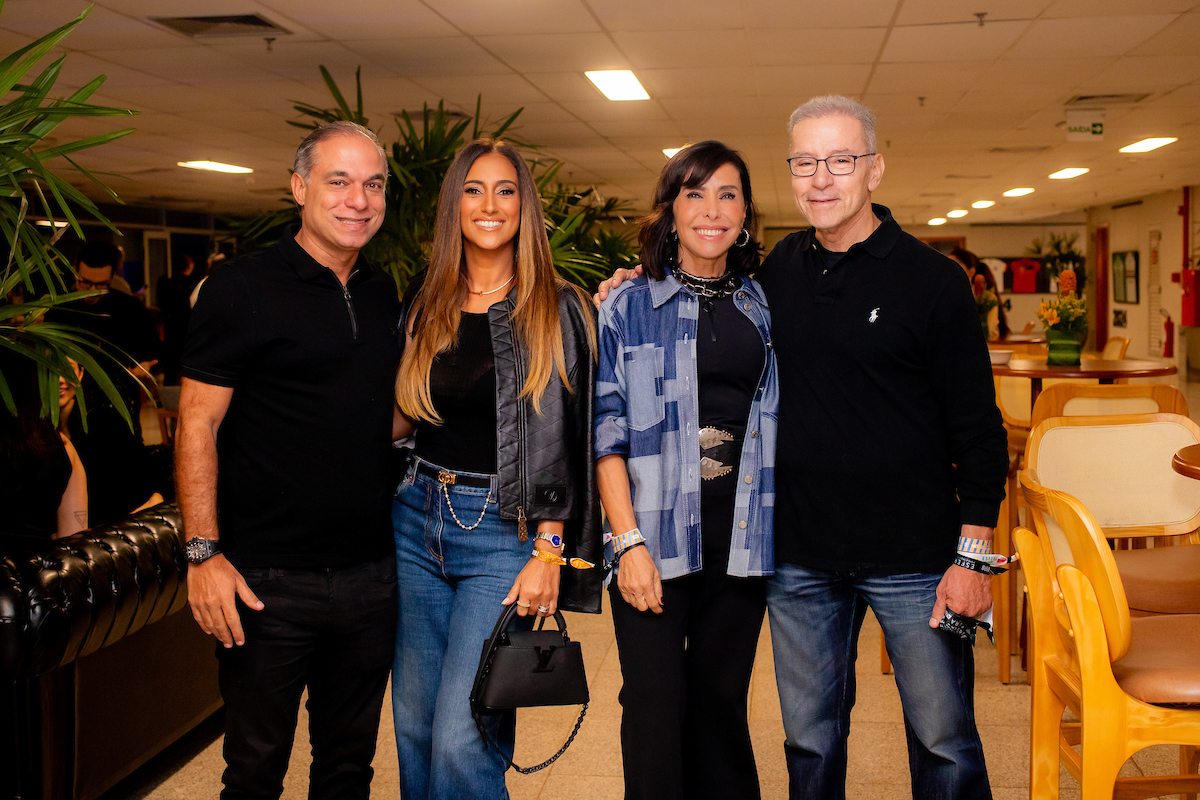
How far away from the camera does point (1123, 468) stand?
2598 millimetres

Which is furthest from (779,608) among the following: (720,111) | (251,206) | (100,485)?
(251,206)

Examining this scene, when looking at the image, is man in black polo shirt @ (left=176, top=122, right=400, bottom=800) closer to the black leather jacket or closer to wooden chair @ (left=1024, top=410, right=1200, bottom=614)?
the black leather jacket

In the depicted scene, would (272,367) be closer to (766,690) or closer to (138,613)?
(138,613)

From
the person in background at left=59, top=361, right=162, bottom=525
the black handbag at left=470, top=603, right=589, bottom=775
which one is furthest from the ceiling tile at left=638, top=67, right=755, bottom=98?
the black handbag at left=470, top=603, right=589, bottom=775

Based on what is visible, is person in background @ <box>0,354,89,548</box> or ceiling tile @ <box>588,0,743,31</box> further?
ceiling tile @ <box>588,0,743,31</box>

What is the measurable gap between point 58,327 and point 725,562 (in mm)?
1444

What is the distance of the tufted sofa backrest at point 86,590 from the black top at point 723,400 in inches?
47.8

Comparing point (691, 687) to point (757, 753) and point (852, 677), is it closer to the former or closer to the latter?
point (852, 677)

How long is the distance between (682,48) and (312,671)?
16.4 feet

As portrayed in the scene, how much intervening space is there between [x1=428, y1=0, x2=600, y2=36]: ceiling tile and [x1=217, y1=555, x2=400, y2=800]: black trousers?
395 cm

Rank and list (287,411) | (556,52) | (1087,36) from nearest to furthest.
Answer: (287,411)
(1087,36)
(556,52)

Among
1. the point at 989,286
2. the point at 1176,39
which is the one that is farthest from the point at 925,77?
the point at 989,286

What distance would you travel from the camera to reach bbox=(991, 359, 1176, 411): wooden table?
3.92 m

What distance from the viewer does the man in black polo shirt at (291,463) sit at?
5.88 ft
